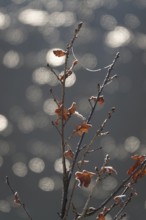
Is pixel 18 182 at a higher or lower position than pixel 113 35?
lower

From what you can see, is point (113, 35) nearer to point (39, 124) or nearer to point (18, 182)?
point (39, 124)

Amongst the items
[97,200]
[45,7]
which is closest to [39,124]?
[97,200]

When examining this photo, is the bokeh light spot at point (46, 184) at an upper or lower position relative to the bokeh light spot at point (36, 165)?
lower

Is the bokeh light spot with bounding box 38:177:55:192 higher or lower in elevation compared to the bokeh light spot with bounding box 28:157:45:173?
lower
